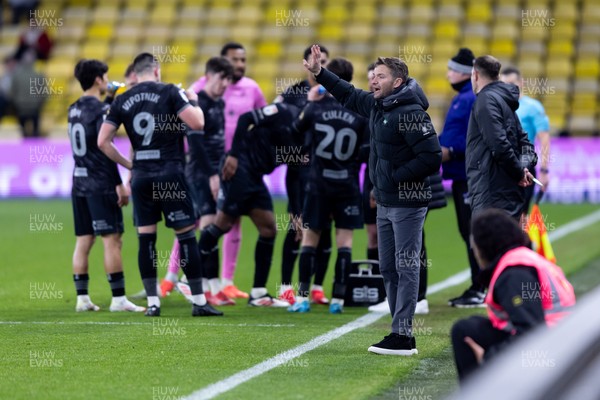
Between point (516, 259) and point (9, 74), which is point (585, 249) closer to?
point (516, 259)

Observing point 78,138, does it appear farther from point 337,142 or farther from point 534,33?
point 534,33

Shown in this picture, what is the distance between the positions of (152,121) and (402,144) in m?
2.37

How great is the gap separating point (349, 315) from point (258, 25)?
1900 cm

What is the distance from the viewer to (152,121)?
8602 mm

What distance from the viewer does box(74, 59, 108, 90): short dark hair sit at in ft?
30.3

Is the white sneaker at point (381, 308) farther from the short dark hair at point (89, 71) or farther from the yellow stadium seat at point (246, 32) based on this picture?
the yellow stadium seat at point (246, 32)

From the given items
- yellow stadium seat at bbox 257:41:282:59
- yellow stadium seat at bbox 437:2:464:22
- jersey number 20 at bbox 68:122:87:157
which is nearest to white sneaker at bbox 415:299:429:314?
jersey number 20 at bbox 68:122:87:157

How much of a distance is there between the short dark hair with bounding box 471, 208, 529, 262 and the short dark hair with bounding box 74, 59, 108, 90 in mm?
5351

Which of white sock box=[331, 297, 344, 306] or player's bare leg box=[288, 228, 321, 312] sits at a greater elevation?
player's bare leg box=[288, 228, 321, 312]

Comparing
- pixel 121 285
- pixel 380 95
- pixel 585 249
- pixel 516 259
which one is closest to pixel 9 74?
pixel 585 249

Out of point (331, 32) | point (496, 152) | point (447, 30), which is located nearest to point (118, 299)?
point (496, 152)

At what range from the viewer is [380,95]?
706 centimetres

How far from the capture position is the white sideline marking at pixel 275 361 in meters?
5.73

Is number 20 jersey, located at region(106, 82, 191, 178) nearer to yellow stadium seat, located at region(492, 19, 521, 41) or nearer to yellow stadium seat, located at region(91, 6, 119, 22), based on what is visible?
yellow stadium seat, located at region(492, 19, 521, 41)
